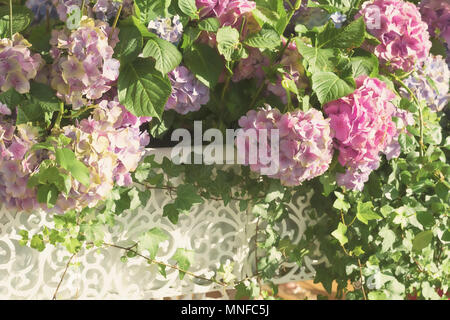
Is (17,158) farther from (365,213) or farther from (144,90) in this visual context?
(365,213)

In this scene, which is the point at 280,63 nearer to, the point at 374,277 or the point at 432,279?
the point at 374,277

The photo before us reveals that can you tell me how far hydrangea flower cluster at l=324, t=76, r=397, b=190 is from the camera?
3.23 ft

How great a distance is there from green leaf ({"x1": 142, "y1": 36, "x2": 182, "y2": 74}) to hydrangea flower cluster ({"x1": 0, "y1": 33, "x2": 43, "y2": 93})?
185 mm

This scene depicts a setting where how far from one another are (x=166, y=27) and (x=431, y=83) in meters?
0.66

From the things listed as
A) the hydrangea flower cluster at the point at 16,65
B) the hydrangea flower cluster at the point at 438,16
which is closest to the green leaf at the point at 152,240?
the hydrangea flower cluster at the point at 16,65

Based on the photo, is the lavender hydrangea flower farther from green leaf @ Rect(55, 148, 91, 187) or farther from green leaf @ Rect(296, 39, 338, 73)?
green leaf @ Rect(55, 148, 91, 187)

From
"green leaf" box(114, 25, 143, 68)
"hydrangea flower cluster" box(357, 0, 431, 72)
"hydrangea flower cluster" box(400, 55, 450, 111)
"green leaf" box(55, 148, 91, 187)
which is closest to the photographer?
"green leaf" box(55, 148, 91, 187)

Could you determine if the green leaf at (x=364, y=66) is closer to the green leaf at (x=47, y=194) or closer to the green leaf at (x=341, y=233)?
the green leaf at (x=341, y=233)

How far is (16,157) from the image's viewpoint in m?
0.83

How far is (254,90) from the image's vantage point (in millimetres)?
1076

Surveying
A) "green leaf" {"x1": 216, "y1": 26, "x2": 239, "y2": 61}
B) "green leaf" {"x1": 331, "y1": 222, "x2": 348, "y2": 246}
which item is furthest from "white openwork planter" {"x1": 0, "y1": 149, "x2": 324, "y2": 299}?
"green leaf" {"x1": 216, "y1": 26, "x2": 239, "y2": 61}

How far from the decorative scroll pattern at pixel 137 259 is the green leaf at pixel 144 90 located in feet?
0.86

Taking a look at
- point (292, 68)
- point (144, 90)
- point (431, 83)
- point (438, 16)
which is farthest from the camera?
point (438, 16)

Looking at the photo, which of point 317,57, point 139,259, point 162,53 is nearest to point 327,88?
point 317,57
